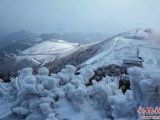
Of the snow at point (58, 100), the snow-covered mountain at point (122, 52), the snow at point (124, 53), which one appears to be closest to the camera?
the snow at point (58, 100)

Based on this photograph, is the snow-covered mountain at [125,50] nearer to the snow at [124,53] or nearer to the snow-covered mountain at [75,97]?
the snow at [124,53]

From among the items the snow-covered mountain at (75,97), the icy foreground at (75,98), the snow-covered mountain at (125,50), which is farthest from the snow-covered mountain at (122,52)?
the icy foreground at (75,98)

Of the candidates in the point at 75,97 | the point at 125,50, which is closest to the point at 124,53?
the point at 125,50

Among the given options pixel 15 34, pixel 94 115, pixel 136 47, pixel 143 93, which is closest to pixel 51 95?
pixel 94 115

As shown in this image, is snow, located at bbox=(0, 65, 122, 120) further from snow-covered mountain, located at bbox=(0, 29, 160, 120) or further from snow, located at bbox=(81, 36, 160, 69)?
snow, located at bbox=(81, 36, 160, 69)

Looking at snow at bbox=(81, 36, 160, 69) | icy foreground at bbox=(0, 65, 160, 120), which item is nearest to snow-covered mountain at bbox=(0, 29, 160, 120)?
icy foreground at bbox=(0, 65, 160, 120)

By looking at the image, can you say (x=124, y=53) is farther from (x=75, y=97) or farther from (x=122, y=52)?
(x=75, y=97)

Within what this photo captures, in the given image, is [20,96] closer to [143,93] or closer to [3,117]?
[3,117]

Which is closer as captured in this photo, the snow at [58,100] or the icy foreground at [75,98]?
the icy foreground at [75,98]
